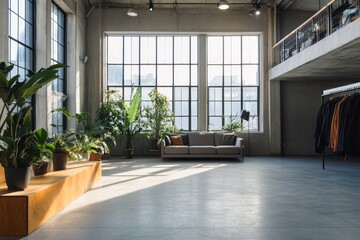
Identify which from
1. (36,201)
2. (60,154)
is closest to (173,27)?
A: (60,154)

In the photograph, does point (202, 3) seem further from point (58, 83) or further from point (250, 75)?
point (58, 83)

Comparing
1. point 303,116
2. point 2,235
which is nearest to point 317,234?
point 2,235

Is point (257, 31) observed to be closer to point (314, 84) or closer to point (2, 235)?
point (314, 84)

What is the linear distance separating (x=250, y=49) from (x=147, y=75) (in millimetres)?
3778

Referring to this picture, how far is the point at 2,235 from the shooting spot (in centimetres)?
330

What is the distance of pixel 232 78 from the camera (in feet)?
40.1

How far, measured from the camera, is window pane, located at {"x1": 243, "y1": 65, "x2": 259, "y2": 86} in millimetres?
12195

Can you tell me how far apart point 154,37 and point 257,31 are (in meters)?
3.58

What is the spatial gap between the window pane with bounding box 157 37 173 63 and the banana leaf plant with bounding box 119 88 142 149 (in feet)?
5.86

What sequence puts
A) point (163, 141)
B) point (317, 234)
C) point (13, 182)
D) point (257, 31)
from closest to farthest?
point (317, 234) < point (13, 182) < point (163, 141) < point (257, 31)

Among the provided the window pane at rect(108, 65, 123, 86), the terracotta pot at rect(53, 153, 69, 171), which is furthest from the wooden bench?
the window pane at rect(108, 65, 123, 86)

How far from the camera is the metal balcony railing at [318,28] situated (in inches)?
274

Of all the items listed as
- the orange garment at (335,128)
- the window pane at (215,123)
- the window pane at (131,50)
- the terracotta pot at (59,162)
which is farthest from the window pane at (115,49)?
the orange garment at (335,128)

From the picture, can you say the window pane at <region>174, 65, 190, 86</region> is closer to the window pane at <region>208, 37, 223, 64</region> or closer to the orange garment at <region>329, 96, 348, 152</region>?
the window pane at <region>208, 37, 223, 64</region>
